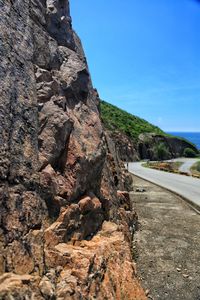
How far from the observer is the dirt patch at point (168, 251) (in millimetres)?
10212

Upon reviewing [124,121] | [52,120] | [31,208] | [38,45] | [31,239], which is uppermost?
[124,121]

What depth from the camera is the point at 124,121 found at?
363 ft

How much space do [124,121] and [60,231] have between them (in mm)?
104191

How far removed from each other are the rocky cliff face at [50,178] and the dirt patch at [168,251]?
7.80ft

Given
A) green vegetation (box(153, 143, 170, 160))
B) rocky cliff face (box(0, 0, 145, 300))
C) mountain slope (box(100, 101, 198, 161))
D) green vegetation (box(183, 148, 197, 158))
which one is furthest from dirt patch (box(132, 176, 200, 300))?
green vegetation (box(183, 148, 197, 158))

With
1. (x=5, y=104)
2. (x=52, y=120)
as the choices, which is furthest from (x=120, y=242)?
(x=5, y=104)

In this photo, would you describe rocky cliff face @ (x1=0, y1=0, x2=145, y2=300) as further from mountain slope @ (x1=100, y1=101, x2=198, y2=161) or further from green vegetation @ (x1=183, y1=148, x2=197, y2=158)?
green vegetation @ (x1=183, y1=148, x2=197, y2=158)

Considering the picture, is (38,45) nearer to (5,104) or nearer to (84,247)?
(5,104)

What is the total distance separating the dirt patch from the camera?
33.5 feet

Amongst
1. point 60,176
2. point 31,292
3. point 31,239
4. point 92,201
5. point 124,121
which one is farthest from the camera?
point 124,121

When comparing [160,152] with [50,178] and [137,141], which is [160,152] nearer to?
[137,141]

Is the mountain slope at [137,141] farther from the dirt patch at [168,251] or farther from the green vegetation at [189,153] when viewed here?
the dirt patch at [168,251]

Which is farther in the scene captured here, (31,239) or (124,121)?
(124,121)

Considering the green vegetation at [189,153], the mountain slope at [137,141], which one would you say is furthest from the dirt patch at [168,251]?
the green vegetation at [189,153]
